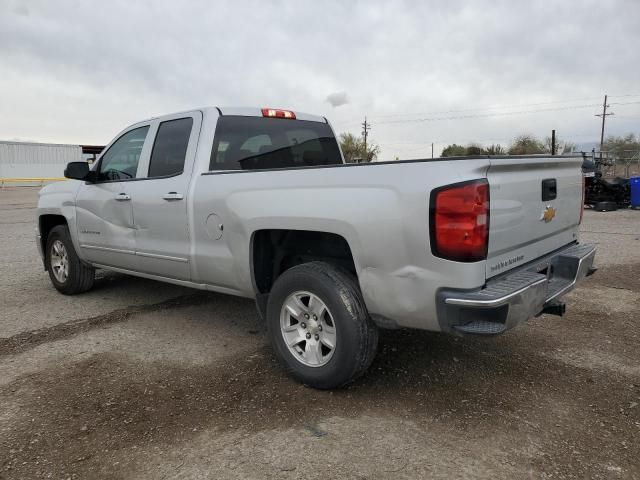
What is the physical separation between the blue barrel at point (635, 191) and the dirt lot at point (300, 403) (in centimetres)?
1258

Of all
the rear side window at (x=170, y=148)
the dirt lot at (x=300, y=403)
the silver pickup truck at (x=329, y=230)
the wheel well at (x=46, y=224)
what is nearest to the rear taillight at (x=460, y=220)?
the silver pickup truck at (x=329, y=230)

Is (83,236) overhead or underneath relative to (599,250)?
overhead

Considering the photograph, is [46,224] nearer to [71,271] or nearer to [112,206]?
[71,271]

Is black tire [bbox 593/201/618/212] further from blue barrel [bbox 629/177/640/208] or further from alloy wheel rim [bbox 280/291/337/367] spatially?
alloy wheel rim [bbox 280/291/337/367]

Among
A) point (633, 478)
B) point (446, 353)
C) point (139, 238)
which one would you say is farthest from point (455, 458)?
point (139, 238)

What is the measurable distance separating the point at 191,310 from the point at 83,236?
1.41m

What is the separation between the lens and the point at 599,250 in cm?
832

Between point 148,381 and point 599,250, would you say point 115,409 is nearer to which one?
point 148,381

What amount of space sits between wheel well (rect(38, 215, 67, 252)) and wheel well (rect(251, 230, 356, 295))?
11.3 ft

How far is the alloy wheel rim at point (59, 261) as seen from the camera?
230 inches

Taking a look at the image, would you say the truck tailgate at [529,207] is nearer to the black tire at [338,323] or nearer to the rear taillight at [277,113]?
the black tire at [338,323]

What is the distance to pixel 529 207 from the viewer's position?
3.11 meters

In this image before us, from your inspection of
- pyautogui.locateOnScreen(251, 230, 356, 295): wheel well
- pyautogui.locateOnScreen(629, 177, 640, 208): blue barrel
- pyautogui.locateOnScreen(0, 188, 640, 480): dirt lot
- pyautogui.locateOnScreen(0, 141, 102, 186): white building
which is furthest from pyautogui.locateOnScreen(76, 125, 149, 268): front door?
pyautogui.locateOnScreen(0, 141, 102, 186): white building

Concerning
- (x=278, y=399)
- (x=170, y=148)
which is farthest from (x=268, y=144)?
(x=278, y=399)
